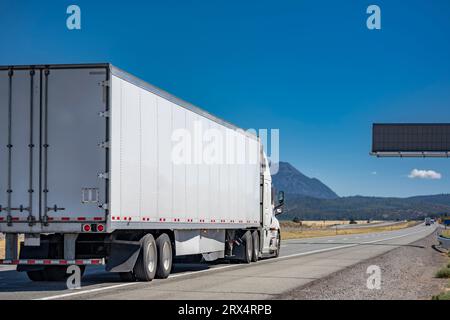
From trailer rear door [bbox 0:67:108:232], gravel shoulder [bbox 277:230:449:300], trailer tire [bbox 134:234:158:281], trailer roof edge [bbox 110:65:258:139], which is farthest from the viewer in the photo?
trailer tire [bbox 134:234:158:281]

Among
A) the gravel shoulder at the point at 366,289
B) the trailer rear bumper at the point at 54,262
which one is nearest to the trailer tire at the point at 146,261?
the trailer rear bumper at the point at 54,262

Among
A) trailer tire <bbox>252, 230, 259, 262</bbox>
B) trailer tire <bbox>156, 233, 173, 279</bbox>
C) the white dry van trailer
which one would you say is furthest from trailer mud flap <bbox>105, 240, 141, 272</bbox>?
trailer tire <bbox>252, 230, 259, 262</bbox>

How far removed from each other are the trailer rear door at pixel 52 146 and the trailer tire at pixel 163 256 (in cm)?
301

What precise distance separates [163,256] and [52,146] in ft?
13.5

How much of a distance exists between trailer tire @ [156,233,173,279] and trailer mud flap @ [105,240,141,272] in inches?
55.7

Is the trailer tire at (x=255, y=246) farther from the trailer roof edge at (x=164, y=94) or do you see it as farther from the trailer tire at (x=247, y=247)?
the trailer roof edge at (x=164, y=94)

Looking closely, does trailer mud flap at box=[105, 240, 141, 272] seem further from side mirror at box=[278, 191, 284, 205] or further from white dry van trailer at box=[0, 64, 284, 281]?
side mirror at box=[278, 191, 284, 205]

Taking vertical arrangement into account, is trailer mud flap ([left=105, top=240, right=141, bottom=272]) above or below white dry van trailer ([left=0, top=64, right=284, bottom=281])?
below

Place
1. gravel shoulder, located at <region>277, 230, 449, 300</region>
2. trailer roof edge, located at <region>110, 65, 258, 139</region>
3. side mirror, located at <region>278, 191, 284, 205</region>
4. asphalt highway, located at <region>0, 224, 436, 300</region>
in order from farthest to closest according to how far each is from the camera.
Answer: side mirror, located at <region>278, 191, 284, 205</region> → trailer roof edge, located at <region>110, 65, 258, 139</region> → gravel shoulder, located at <region>277, 230, 449, 300</region> → asphalt highway, located at <region>0, 224, 436, 300</region>

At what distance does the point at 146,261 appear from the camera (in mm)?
16828

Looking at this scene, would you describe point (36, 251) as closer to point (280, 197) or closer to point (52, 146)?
point (52, 146)

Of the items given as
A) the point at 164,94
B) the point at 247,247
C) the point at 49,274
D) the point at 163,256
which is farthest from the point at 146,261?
the point at 247,247

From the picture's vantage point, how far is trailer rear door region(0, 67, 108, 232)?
15102 millimetres
